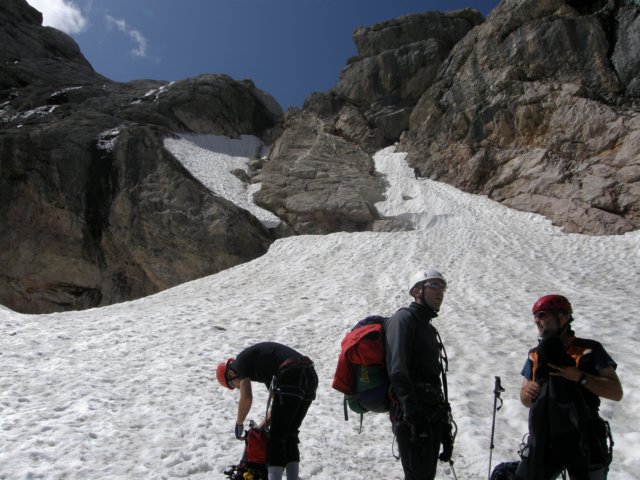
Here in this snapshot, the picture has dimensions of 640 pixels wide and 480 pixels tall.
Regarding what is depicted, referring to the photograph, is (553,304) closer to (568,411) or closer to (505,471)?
(568,411)

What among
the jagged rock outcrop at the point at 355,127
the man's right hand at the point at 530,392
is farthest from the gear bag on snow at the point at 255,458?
the jagged rock outcrop at the point at 355,127

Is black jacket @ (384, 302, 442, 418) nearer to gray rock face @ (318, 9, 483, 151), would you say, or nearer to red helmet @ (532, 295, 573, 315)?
red helmet @ (532, 295, 573, 315)

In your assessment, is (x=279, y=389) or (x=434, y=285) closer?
(x=434, y=285)

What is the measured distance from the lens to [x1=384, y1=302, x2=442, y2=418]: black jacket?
3.82 meters

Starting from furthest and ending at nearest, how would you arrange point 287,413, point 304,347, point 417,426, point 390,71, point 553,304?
point 390,71 → point 304,347 → point 287,413 → point 553,304 → point 417,426

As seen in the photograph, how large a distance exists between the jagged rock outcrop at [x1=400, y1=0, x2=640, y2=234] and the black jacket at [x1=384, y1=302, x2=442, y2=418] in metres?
18.2

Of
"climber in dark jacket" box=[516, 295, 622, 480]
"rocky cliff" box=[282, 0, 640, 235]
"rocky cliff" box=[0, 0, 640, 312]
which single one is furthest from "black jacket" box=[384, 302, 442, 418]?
"rocky cliff" box=[282, 0, 640, 235]

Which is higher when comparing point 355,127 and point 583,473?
point 355,127

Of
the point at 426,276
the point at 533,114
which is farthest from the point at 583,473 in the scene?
the point at 533,114

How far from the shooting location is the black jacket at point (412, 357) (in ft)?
12.5

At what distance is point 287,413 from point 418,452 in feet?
4.73

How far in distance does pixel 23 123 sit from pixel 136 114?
21.8 feet

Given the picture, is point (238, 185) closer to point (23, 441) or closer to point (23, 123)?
point (23, 123)

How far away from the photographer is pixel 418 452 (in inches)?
153
